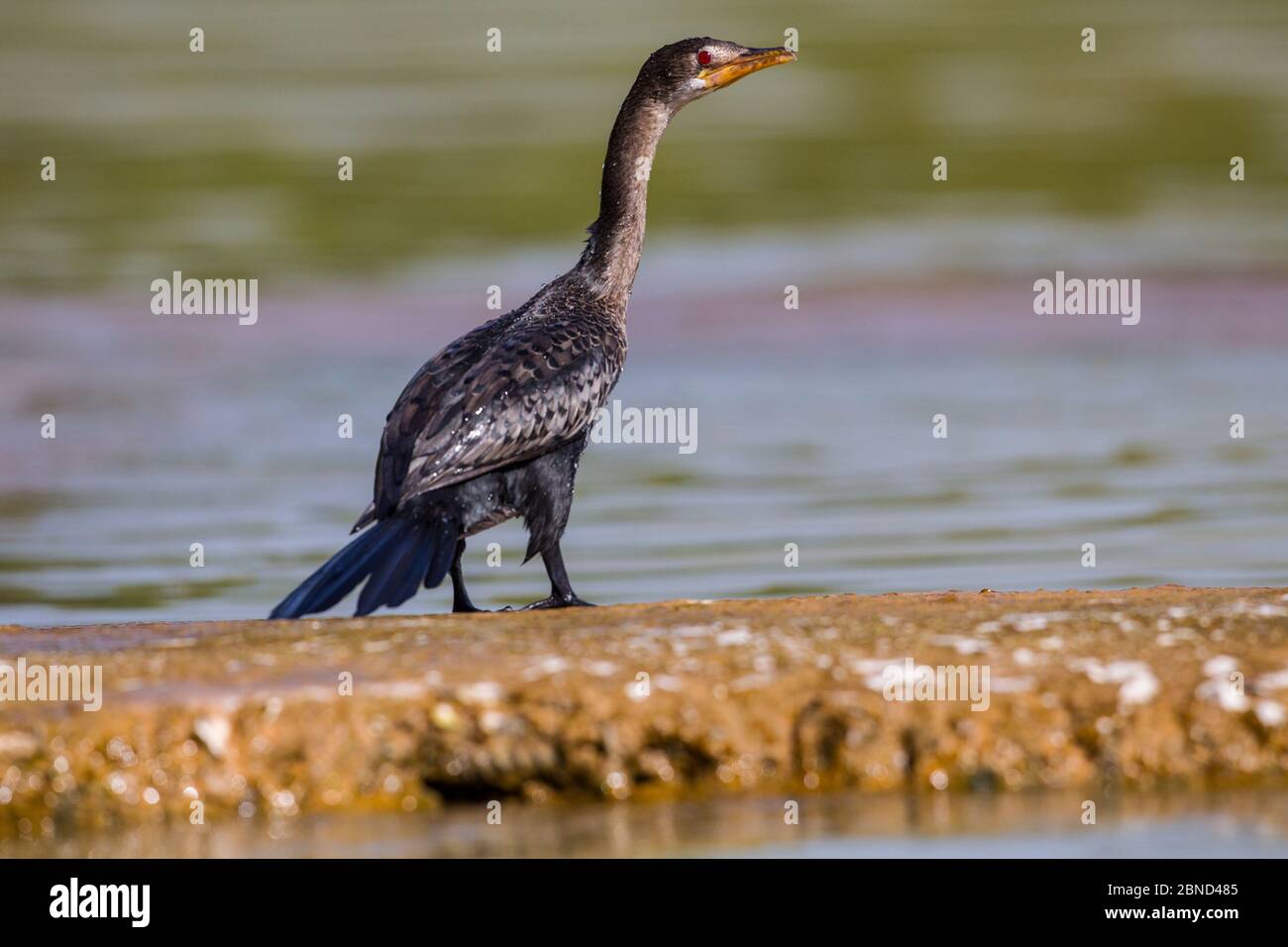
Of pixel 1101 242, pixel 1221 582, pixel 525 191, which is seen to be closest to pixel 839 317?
pixel 1101 242

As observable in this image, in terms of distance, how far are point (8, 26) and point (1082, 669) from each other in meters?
23.1

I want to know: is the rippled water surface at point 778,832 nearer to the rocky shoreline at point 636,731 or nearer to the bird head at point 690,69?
the rocky shoreline at point 636,731

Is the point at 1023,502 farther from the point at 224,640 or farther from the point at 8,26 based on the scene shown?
the point at 8,26

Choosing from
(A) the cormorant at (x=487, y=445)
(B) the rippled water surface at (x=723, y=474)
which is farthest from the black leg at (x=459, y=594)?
(B) the rippled water surface at (x=723, y=474)

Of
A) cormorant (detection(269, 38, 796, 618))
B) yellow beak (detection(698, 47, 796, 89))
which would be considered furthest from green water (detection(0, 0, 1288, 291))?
cormorant (detection(269, 38, 796, 618))

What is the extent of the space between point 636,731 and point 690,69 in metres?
3.39

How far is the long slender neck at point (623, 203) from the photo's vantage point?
7.28 metres

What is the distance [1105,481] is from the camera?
9.70 metres

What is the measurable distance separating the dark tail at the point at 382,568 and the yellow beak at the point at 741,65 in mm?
2173

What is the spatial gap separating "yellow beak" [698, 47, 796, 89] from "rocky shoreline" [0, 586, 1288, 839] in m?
3.16

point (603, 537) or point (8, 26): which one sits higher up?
point (8, 26)

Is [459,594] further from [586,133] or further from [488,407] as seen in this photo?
[586,133]

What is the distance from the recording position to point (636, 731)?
16.0ft

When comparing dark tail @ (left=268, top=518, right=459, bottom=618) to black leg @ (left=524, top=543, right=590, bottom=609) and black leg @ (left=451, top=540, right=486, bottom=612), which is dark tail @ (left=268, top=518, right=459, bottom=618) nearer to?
black leg @ (left=451, top=540, right=486, bottom=612)
